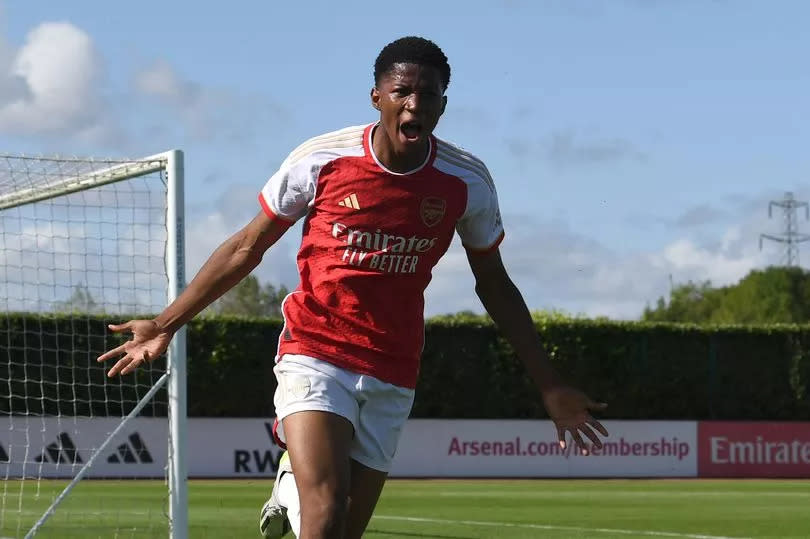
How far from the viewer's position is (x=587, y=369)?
101 feet

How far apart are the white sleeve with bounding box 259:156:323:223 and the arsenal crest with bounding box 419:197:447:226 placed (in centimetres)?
46

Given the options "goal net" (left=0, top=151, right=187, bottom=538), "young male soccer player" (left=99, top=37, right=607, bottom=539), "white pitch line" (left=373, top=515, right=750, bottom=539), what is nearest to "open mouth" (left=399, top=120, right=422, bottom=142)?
"young male soccer player" (left=99, top=37, right=607, bottom=539)

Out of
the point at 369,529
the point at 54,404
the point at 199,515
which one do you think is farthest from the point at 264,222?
the point at 54,404

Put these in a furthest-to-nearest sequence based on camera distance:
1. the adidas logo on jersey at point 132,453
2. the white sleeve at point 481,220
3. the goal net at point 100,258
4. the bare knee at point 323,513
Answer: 1. the adidas logo on jersey at point 132,453
2. the goal net at point 100,258
3. the white sleeve at point 481,220
4. the bare knee at point 323,513

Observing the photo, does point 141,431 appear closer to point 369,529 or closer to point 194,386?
point 194,386

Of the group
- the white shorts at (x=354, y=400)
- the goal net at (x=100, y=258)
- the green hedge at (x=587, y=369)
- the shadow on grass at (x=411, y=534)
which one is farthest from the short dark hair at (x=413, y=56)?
the green hedge at (x=587, y=369)

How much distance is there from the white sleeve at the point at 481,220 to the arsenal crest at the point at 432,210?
0.57ft

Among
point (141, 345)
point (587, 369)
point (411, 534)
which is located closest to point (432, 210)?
point (141, 345)

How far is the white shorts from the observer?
5578 millimetres

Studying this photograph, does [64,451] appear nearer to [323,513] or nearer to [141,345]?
[141,345]

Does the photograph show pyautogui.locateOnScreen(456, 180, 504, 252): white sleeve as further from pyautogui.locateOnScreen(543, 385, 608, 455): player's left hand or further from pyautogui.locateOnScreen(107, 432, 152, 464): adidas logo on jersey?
pyautogui.locateOnScreen(107, 432, 152, 464): adidas logo on jersey

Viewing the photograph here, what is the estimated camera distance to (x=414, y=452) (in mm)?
27531

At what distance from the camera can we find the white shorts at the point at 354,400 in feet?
18.3

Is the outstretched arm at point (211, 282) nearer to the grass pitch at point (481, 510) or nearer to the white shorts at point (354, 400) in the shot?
the white shorts at point (354, 400)
